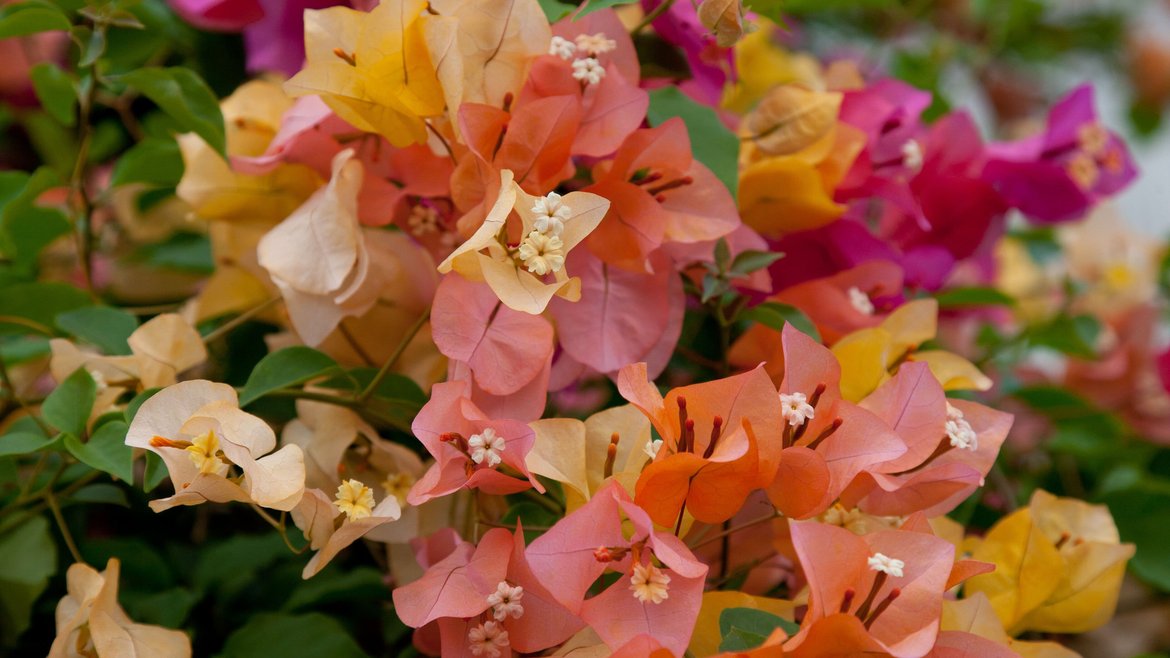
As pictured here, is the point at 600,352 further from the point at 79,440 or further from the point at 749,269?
A: the point at 79,440

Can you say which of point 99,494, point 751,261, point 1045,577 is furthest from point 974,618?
point 99,494

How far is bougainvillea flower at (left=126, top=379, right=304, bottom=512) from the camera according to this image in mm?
366

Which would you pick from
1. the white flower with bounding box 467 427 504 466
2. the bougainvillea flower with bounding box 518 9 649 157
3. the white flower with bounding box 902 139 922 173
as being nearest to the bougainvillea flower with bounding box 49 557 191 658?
the white flower with bounding box 467 427 504 466

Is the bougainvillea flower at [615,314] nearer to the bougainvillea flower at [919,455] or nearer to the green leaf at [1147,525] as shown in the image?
the bougainvillea flower at [919,455]

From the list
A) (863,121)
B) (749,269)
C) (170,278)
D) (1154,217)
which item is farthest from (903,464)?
(1154,217)

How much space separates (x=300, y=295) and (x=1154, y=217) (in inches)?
78.4

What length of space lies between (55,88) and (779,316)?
15.0 inches

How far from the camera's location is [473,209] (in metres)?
0.43

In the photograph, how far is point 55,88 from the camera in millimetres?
539

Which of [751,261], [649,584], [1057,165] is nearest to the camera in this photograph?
[649,584]

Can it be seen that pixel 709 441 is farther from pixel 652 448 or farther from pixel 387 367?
pixel 387 367

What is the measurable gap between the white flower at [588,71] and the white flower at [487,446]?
0.15 m

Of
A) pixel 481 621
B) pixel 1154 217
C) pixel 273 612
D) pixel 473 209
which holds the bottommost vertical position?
pixel 1154 217

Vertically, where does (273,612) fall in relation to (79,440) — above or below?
below
